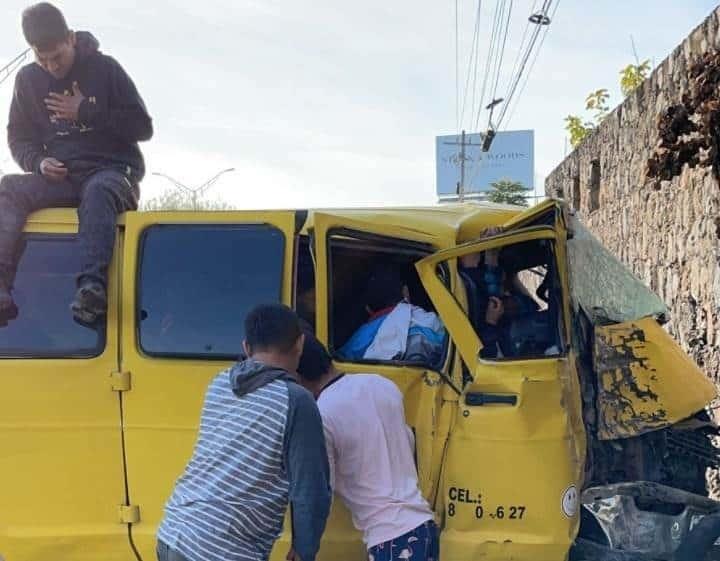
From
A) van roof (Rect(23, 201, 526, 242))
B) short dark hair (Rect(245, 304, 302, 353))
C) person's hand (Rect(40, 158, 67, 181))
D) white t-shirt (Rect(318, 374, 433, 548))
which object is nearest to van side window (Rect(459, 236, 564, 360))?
van roof (Rect(23, 201, 526, 242))

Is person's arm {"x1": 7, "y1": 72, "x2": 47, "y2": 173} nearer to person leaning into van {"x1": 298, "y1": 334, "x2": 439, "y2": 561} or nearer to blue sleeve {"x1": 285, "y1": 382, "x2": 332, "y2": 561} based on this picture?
person leaning into van {"x1": 298, "y1": 334, "x2": 439, "y2": 561}

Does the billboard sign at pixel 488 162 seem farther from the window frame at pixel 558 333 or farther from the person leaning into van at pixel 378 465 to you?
the person leaning into van at pixel 378 465

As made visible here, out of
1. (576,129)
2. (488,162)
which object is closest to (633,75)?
(576,129)

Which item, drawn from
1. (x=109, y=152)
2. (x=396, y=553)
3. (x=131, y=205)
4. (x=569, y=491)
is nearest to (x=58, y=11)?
(x=109, y=152)

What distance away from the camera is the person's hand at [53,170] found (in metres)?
4.11

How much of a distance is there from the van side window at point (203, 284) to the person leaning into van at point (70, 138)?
0.71 ft

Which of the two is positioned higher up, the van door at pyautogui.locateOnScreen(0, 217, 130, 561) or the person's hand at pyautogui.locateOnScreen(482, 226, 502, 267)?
the person's hand at pyautogui.locateOnScreen(482, 226, 502, 267)

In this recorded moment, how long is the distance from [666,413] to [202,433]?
2068mm

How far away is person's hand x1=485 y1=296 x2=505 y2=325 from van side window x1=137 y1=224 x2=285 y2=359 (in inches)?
38.1

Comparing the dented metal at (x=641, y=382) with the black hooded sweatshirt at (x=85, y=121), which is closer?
the dented metal at (x=641, y=382)

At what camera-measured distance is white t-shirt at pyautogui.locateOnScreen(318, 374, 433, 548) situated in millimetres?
3170

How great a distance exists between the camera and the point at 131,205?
4.13 m

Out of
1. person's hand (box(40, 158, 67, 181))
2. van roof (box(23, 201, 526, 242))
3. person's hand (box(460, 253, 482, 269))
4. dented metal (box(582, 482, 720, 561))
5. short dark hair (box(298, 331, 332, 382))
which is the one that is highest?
person's hand (box(40, 158, 67, 181))

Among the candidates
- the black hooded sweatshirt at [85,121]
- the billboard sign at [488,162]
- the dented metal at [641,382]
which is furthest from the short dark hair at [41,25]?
the billboard sign at [488,162]
